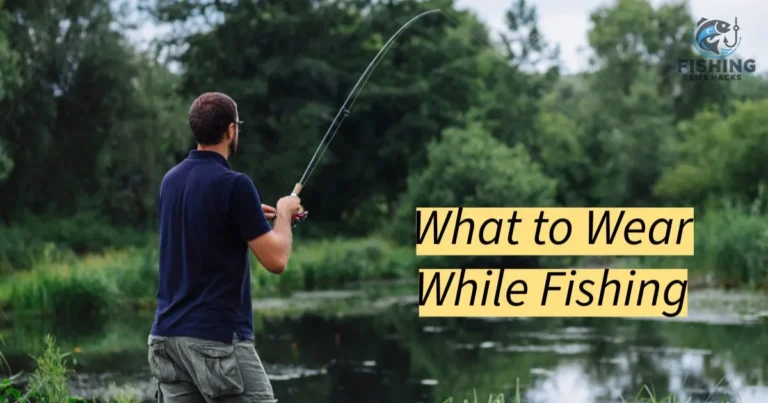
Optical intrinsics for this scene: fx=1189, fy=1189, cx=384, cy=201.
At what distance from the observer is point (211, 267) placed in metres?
3.62

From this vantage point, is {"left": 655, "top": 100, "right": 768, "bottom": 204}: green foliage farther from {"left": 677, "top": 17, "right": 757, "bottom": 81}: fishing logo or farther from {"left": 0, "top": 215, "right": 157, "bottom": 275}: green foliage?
{"left": 0, "top": 215, "right": 157, "bottom": 275}: green foliage

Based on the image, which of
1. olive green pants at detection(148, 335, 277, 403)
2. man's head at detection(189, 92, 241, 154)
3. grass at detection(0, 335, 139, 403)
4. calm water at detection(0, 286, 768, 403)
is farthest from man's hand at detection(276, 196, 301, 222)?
calm water at detection(0, 286, 768, 403)

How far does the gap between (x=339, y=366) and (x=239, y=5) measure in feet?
85.4

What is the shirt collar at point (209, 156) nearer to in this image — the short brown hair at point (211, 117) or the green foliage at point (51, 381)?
the short brown hair at point (211, 117)

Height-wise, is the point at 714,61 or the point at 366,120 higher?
the point at 714,61

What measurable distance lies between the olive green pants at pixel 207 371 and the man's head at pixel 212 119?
62 centimetres

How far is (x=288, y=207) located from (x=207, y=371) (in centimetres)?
58

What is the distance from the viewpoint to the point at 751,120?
31.1 m

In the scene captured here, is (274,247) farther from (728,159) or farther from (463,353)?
(728,159)

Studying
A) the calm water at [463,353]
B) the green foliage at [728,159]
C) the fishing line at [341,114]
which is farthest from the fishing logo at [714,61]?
the fishing line at [341,114]

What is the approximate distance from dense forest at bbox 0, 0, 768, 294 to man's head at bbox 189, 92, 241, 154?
16.5 m

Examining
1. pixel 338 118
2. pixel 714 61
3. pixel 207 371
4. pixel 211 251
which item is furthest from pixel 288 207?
pixel 714 61

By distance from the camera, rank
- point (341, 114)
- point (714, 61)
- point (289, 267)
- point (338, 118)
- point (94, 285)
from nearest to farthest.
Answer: point (338, 118) < point (341, 114) < point (94, 285) < point (289, 267) < point (714, 61)

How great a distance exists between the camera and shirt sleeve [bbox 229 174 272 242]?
3576 mm
